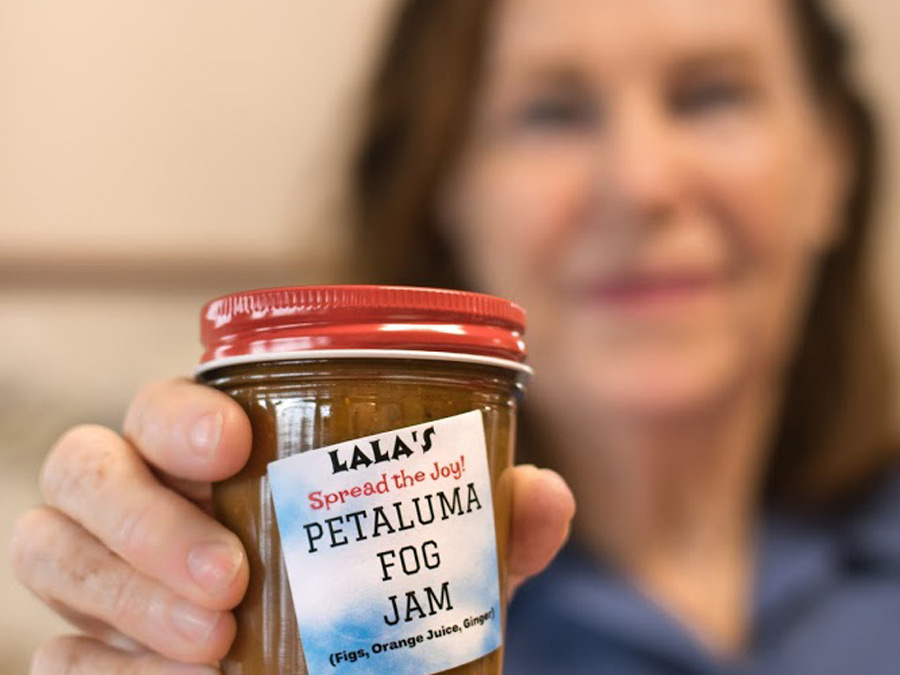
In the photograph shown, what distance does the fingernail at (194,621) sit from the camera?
0.52 metres

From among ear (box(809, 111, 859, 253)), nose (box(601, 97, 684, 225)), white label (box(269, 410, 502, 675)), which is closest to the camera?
white label (box(269, 410, 502, 675))

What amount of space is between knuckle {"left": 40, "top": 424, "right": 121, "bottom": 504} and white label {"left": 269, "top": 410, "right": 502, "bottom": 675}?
18cm

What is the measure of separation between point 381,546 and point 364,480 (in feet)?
0.12

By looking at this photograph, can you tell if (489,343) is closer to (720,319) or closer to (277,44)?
(720,319)

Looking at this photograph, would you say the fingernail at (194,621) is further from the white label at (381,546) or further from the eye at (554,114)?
the eye at (554,114)

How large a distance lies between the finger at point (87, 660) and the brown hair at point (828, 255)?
769 mm

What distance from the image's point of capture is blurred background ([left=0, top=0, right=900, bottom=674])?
138cm

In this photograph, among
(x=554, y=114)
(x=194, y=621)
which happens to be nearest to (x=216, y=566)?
(x=194, y=621)

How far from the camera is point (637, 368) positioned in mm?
1175

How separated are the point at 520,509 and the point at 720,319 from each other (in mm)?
693

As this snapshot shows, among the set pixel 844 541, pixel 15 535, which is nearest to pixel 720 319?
pixel 844 541

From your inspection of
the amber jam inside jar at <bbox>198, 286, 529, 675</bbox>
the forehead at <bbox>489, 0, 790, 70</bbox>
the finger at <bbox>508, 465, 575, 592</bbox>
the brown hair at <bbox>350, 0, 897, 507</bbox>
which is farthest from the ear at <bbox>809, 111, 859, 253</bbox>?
the amber jam inside jar at <bbox>198, 286, 529, 675</bbox>

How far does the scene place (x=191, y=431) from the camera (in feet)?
1.68

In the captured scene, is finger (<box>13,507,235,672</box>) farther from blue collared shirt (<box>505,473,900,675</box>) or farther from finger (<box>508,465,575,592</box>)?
blue collared shirt (<box>505,473,900,675</box>)
